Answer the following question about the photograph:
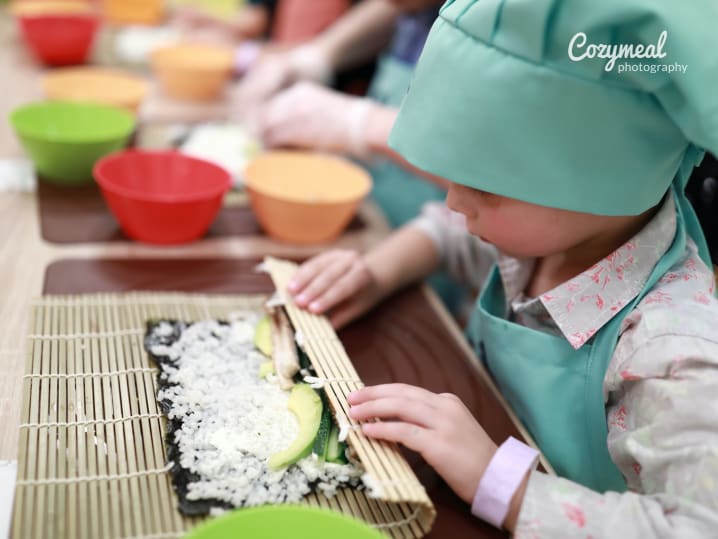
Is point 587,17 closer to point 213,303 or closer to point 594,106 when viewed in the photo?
point 594,106

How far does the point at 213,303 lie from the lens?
114 centimetres

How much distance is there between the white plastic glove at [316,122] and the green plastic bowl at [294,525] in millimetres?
1046

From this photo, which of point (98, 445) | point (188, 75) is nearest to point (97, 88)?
point (188, 75)

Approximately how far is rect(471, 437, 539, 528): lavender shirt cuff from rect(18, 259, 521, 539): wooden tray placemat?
0.08 ft

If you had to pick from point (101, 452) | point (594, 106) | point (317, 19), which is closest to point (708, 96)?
point (594, 106)

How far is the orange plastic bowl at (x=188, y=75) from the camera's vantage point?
197 cm

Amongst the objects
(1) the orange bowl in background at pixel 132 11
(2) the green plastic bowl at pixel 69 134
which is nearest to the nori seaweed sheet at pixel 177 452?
(2) the green plastic bowl at pixel 69 134

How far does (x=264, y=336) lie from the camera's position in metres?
1.04

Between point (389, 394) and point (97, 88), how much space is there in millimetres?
1389

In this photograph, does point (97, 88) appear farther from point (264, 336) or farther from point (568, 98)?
point (568, 98)

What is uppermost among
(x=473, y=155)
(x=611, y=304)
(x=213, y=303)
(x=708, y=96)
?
(x=708, y=96)

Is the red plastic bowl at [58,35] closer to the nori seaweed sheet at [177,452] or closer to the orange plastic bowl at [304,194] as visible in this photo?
the orange plastic bowl at [304,194]

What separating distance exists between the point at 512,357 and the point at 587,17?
0.48 meters

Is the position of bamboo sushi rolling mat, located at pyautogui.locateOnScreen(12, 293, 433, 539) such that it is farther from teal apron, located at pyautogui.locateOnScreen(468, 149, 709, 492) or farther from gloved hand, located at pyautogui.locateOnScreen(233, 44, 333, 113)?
gloved hand, located at pyautogui.locateOnScreen(233, 44, 333, 113)
